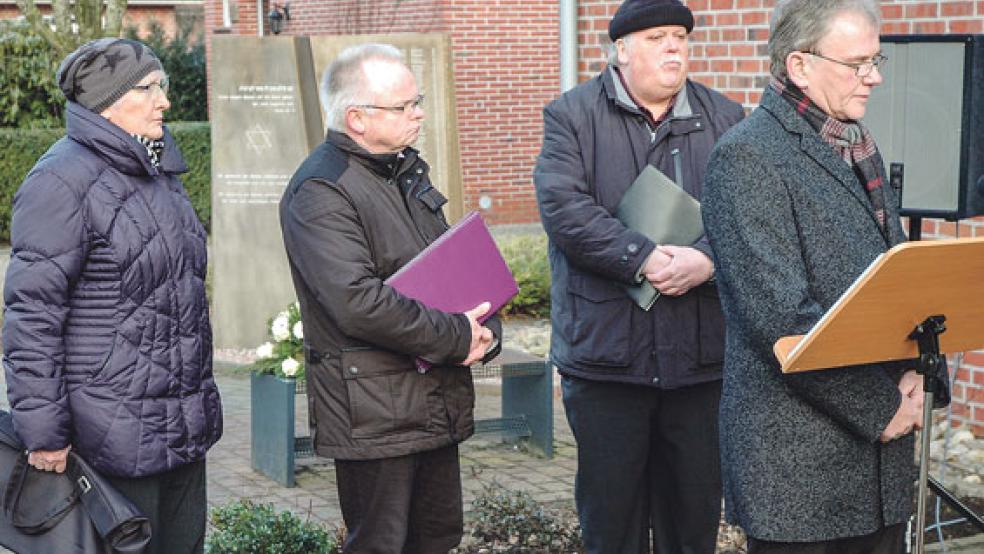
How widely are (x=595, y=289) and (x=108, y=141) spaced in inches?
61.9

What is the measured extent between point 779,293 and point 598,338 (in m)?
1.38

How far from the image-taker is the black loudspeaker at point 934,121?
4891 mm

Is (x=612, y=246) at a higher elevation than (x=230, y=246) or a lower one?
higher

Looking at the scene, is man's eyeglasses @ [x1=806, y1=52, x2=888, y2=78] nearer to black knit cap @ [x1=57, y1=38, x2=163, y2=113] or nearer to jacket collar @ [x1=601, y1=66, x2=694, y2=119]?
jacket collar @ [x1=601, y1=66, x2=694, y2=119]

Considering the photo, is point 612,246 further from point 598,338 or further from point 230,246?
point 230,246

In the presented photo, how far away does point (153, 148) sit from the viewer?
4.19 meters

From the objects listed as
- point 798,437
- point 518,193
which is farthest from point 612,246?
point 518,193

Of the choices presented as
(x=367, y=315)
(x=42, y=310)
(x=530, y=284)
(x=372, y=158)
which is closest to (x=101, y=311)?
(x=42, y=310)

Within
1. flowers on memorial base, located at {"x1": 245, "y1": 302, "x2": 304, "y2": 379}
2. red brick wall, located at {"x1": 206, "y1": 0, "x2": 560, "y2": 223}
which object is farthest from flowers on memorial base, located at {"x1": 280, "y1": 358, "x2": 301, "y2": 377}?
red brick wall, located at {"x1": 206, "y1": 0, "x2": 560, "y2": 223}

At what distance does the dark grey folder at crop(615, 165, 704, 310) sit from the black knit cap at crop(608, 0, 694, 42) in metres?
0.45

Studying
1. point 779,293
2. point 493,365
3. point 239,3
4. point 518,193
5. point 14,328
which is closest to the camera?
point 779,293

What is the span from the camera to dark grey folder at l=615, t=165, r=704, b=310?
15.0 ft

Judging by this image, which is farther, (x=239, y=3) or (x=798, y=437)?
(x=239, y=3)

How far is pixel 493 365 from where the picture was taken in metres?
7.70
